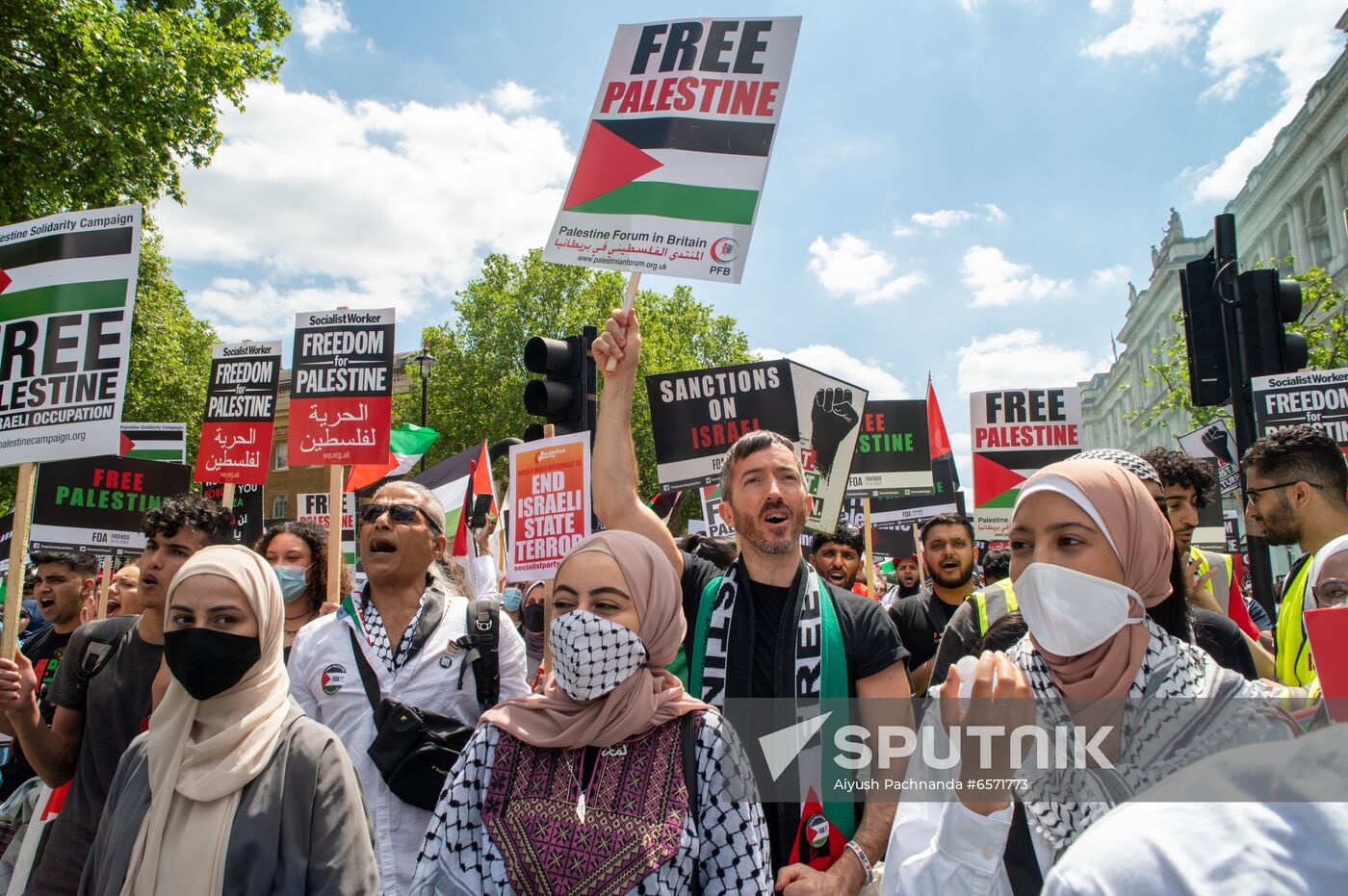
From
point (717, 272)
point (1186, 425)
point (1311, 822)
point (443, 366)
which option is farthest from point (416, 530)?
point (1186, 425)

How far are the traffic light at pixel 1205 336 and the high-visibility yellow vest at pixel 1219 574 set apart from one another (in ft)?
4.00

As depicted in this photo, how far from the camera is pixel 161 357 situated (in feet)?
73.9

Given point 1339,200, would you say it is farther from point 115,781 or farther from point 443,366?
point 115,781

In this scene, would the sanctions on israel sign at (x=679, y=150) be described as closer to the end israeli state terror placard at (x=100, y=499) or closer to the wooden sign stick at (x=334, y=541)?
the wooden sign stick at (x=334, y=541)

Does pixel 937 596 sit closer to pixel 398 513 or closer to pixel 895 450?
pixel 895 450

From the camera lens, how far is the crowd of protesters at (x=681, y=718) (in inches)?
64.8

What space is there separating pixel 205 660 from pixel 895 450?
23.9 ft

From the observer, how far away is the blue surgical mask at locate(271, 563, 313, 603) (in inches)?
170

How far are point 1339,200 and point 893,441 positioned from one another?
3642 centimetres

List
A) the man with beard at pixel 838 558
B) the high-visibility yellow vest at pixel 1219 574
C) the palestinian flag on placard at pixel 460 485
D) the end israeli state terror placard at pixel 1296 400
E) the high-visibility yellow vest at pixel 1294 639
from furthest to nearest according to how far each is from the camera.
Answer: the palestinian flag on placard at pixel 460 485, the man with beard at pixel 838 558, the end israeli state terror placard at pixel 1296 400, the high-visibility yellow vest at pixel 1219 574, the high-visibility yellow vest at pixel 1294 639

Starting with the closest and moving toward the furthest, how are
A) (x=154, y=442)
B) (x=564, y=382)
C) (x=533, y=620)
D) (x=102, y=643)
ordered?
(x=102, y=643)
(x=564, y=382)
(x=533, y=620)
(x=154, y=442)

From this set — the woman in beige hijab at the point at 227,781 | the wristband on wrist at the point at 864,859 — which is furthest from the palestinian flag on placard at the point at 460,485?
the wristband on wrist at the point at 864,859

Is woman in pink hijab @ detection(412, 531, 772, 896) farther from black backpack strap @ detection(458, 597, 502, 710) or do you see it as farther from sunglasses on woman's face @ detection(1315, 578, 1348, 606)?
sunglasses on woman's face @ detection(1315, 578, 1348, 606)

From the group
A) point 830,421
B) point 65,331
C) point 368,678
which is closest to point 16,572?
point 65,331
